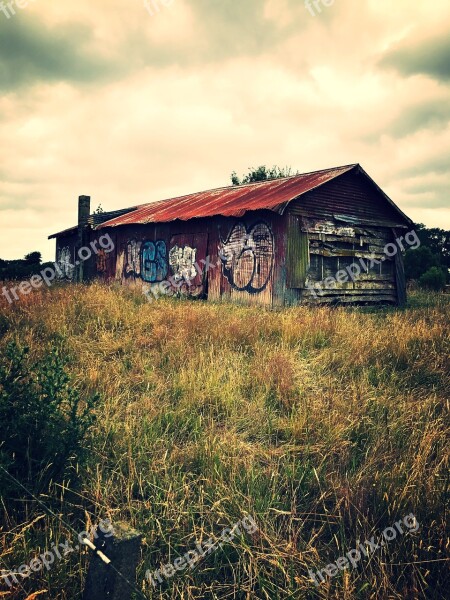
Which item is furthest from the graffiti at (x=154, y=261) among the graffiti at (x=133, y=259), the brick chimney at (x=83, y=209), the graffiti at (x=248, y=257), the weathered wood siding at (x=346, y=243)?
the brick chimney at (x=83, y=209)

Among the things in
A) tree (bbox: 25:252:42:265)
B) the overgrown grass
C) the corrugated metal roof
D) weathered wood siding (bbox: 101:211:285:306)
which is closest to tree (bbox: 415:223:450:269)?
the corrugated metal roof

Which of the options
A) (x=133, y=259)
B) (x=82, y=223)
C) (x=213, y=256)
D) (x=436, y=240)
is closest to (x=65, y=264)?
(x=82, y=223)

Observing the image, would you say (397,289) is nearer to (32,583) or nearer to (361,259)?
(361,259)

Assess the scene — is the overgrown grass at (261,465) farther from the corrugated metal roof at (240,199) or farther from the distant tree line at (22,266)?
the distant tree line at (22,266)

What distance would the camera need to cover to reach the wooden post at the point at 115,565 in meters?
1.63

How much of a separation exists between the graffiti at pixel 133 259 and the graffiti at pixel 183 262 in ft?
7.04

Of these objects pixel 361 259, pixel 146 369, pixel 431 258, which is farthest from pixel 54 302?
pixel 431 258

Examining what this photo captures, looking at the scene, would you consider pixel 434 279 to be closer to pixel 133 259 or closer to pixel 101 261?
pixel 133 259

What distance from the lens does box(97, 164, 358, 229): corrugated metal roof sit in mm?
11414

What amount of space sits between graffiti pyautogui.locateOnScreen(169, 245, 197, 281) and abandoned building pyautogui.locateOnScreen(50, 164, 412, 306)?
36 millimetres

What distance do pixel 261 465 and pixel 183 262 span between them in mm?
11606

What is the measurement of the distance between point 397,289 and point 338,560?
13.4 m

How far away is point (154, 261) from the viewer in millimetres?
15672

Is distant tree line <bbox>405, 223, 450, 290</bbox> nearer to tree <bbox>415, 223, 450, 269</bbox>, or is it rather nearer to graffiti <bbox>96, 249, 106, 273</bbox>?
tree <bbox>415, 223, 450, 269</bbox>
